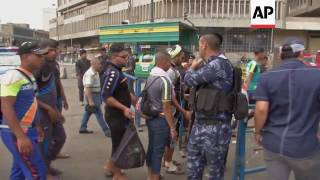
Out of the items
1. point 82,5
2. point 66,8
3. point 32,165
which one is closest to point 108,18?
point 82,5

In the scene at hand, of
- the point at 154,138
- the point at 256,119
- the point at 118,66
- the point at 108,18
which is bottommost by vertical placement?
the point at 154,138

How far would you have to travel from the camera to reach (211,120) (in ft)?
15.4

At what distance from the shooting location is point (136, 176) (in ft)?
21.9

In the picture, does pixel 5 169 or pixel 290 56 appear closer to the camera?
pixel 290 56

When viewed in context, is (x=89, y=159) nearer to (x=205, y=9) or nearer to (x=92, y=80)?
(x=92, y=80)

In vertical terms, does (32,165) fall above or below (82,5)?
below

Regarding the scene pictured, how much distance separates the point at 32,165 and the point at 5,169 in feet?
9.08

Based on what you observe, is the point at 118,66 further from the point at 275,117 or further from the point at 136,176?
the point at 275,117

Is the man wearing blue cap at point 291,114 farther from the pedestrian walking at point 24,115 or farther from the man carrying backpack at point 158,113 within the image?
the pedestrian walking at point 24,115

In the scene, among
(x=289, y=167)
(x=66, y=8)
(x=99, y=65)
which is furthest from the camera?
(x=66, y=8)

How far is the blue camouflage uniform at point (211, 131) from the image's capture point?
4613 millimetres

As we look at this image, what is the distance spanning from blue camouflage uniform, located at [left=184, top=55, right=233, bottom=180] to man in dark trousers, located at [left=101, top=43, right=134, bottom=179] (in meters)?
1.13

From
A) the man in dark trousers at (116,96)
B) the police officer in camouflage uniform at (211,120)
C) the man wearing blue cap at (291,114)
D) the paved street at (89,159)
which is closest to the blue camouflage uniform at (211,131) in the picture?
the police officer in camouflage uniform at (211,120)

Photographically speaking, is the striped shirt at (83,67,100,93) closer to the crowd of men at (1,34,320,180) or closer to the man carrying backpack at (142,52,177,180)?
the crowd of men at (1,34,320,180)
